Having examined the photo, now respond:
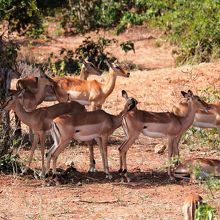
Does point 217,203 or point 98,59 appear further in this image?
point 98,59

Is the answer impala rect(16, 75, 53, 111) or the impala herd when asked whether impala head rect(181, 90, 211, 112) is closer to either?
the impala herd

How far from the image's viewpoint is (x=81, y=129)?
980cm

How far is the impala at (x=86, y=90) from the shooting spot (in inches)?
501

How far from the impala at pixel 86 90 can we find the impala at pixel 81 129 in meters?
2.65

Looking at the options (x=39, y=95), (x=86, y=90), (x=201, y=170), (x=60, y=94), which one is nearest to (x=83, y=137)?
(x=201, y=170)

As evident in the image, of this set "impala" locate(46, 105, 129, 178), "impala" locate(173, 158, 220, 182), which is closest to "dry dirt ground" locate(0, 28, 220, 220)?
"impala" locate(173, 158, 220, 182)

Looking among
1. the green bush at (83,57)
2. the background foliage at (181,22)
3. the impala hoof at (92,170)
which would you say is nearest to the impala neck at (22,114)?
the impala hoof at (92,170)

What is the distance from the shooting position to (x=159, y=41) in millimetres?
22609

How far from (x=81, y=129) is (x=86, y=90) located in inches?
122

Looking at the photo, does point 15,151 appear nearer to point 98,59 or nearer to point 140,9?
point 98,59

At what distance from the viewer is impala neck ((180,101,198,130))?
34.6 ft

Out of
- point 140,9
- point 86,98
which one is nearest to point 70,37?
point 140,9

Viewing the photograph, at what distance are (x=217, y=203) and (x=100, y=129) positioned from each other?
2104mm

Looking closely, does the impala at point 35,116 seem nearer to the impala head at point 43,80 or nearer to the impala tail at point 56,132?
the impala tail at point 56,132
